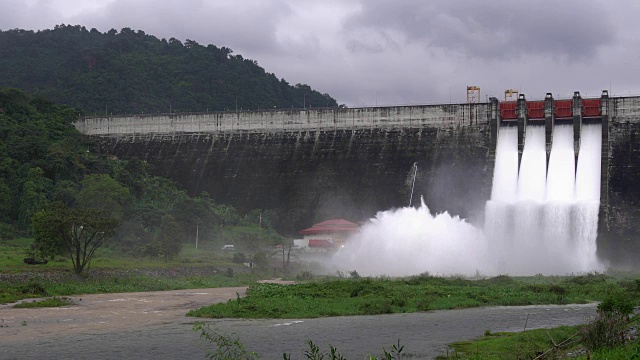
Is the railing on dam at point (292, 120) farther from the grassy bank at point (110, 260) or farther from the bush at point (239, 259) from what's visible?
the bush at point (239, 259)

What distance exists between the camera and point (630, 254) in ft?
194

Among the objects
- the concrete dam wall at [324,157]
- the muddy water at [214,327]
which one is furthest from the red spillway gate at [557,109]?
the muddy water at [214,327]

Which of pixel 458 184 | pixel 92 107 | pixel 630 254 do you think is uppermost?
pixel 92 107

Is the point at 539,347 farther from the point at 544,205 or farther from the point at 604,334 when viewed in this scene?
the point at 544,205

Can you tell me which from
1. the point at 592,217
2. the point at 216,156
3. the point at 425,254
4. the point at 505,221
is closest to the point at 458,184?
the point at 505,221

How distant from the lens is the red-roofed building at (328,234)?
201ft

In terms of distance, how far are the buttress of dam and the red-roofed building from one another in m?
14.4

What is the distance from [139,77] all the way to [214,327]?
3726 inches

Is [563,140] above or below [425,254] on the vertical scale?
above

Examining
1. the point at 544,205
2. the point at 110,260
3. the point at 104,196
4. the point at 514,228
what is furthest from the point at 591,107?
the point at 110,260

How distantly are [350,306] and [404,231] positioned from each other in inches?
881

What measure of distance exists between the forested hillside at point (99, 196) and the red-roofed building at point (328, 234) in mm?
2968

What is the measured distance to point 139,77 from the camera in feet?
388

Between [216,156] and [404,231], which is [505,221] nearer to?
[404,231]
